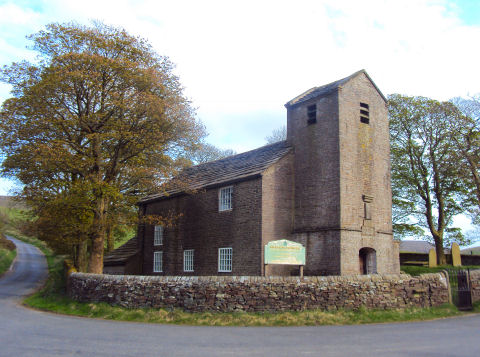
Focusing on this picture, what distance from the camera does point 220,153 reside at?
204 ft

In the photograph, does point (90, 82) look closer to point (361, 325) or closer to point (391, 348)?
point (361, 325)

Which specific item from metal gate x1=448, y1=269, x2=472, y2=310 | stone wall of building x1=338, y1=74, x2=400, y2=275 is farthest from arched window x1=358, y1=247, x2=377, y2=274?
metal gate x1=448, y1=269, x2=472, y2=310

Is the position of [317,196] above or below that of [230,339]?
above

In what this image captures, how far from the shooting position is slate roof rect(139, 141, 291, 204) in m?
26.0

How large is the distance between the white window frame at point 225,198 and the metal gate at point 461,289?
12.3 m

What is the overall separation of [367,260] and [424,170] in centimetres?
1817

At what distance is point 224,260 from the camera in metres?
25.8

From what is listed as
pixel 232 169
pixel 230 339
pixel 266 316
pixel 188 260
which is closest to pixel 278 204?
pixel 232 169

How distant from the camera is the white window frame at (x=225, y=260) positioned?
25391 millimetres

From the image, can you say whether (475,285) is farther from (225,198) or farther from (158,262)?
(158,262)

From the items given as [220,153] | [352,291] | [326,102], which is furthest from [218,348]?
[220,153]

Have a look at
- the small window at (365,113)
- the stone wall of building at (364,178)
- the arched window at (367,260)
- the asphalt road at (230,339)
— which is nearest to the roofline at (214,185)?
the stone wall of building at (364,178)

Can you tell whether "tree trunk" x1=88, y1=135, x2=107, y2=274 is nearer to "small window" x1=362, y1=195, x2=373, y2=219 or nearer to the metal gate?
"small window" x1=362, y1=195, x2=373, y2=219

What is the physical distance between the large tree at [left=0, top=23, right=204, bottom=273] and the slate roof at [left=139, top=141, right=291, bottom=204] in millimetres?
3174
